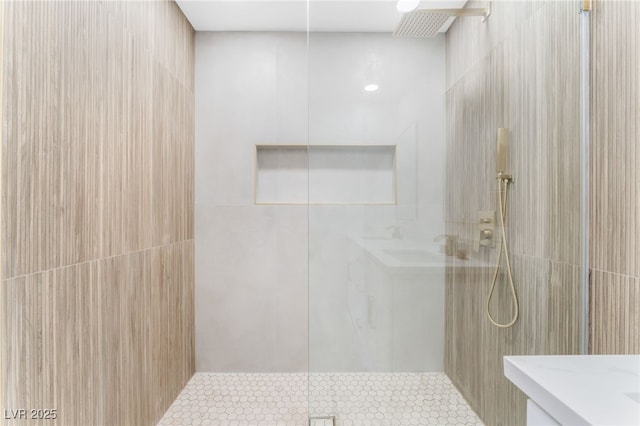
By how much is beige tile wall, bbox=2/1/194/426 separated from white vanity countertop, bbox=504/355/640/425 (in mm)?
1289

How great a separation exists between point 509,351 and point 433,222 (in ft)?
2.01

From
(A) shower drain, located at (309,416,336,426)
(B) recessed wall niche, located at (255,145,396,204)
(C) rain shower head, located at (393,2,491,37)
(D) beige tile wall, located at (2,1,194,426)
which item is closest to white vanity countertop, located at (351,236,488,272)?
(B) recessed wall niche, located at (255,145,396,204)

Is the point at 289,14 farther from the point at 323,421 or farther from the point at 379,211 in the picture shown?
the point at 323,421

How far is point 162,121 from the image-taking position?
2.11 m

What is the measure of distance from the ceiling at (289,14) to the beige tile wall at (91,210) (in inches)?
9.7

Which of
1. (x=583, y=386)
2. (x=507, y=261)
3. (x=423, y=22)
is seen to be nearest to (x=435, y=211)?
(x=507, y=261)

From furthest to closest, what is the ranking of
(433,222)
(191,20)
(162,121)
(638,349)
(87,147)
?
(191,20)
(162,121)
(433,222)
(87,147)
(638,349)

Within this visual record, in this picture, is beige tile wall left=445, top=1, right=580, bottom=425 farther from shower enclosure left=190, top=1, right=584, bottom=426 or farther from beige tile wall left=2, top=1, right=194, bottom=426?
beige tile wall left=2, top=1, right=194, bottom=426

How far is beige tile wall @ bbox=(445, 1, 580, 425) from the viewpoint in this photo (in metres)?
1.45

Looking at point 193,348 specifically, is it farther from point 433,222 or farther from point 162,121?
point 433,222

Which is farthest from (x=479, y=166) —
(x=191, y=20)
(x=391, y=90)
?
(x=191, y=20)

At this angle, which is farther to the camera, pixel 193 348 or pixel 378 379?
pixel 193 348

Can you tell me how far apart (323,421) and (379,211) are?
0.89 m

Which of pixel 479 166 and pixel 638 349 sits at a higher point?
pixel 479 166
